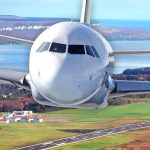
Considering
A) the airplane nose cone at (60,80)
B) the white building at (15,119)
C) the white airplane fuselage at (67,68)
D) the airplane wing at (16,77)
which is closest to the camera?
the airplane nose cone at (60,80)

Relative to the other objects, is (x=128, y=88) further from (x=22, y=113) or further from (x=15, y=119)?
(x=15, y=119)

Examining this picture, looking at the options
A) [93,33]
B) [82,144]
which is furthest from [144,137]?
[93,33]

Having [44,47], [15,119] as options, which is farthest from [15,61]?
[44,47]

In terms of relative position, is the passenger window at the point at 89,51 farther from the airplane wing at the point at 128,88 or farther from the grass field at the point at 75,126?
the grass field at the point at 75,126

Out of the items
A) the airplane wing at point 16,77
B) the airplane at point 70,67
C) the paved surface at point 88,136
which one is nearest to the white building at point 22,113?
the paved surface at point 88,136

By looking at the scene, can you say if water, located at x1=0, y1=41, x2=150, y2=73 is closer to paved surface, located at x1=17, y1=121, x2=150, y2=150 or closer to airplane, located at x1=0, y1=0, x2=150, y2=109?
airplane, located at x1=0, y1=0, x2=150, y2=109

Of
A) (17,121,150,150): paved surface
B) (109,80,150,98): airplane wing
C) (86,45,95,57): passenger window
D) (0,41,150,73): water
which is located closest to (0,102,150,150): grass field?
(17,121,150,150): paved surface
